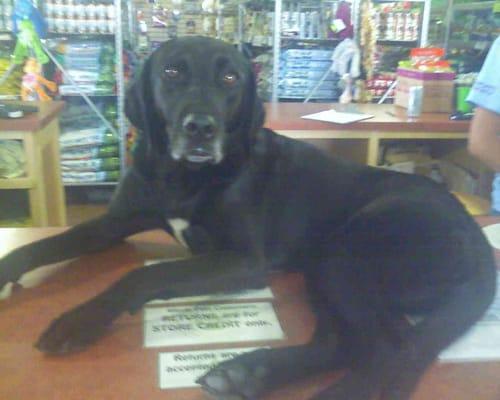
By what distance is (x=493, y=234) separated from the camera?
1.13m

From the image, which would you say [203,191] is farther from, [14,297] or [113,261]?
[14,297]

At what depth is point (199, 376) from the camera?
634mm

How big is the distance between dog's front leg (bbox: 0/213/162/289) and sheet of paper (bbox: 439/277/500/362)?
56 cm

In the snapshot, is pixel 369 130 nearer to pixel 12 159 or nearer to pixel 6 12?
pixel 12 159

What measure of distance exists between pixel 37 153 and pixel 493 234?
1.47 metres

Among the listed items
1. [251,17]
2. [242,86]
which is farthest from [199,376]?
[251,17]

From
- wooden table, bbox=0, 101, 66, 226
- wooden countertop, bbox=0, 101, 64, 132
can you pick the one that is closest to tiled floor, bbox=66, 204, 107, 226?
wooden table, bbox=0, 101, 66, 226

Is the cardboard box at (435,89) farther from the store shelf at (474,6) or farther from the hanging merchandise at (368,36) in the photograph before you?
the store shelf at (474,6)

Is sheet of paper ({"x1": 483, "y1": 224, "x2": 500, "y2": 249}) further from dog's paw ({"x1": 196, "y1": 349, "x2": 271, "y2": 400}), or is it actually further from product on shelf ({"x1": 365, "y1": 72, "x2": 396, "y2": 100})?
product on shelf ({"x1": 365, "y1": 72, "x2": 396, "y2": 100})

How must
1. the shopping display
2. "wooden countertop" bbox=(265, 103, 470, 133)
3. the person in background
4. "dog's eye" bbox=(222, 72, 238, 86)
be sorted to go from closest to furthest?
1. "dog's eye" bbox=(222, 72, 238, 86)
2. the person in background
3. "wooden countertop" bbox=(265, 103, 470, 133)
4. the shopping display

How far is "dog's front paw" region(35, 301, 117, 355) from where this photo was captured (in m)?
0.67

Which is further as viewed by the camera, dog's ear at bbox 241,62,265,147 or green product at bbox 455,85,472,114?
green product at bbox 455,85,472,114

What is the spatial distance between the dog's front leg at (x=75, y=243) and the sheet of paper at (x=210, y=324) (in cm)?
23

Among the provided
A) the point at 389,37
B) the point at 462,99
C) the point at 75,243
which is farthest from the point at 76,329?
the point at 389,37
